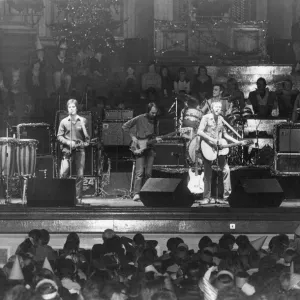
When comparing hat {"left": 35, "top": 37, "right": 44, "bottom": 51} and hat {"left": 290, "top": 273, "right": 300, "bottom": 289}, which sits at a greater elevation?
hat {"left": 35, "top": 37, "right": 44, "bottom": 51}

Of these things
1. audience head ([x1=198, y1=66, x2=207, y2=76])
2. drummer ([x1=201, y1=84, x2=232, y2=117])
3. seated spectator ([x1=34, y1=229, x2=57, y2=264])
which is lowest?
seated spectator ([x1=34, y1=229, x2=57, y2=264])

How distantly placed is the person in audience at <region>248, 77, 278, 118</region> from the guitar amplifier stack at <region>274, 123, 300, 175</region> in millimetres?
2155

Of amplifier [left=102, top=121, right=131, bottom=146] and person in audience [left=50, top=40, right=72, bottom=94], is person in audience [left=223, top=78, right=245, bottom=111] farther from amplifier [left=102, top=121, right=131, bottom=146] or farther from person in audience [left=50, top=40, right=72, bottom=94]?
person in audience [left=50, top=40, right=72, bottom=94]

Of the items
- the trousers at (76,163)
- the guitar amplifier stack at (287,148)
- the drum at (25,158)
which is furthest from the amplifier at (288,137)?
the drum at (25,158)

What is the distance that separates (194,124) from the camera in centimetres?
1578

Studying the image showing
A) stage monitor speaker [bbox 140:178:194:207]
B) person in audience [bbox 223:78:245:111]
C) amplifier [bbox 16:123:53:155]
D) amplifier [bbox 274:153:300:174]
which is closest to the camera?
stage monitor speaker [bbox 140:178:194:207]

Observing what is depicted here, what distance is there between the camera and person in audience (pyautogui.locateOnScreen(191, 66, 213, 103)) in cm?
1894

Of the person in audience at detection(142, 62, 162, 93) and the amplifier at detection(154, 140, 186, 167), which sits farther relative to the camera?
the person in audience at detection(142, 62, 162, 93)

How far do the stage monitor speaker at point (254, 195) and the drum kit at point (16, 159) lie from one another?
3.42 m

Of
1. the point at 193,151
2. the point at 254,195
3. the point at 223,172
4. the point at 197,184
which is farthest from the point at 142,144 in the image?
the point at 254,195

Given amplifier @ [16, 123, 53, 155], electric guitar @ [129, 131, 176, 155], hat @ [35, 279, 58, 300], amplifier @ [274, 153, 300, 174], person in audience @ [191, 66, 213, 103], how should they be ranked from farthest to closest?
person in audience @ [191, 66, 213, 103]
amplifier @ [16, 123, 53, 155]
amplifier @ [274, 153, 300, 174]
electric guitar @ [129, 131, 176, 155]
hat @ [35, 279, 58, 300]

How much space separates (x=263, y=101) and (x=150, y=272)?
10305mm

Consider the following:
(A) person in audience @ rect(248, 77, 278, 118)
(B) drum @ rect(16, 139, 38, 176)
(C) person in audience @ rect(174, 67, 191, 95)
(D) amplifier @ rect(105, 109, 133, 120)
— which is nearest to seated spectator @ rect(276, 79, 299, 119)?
(A) person in audience @ rect(248, 77, 278, 118)

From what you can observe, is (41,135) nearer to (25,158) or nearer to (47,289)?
(25,158)
